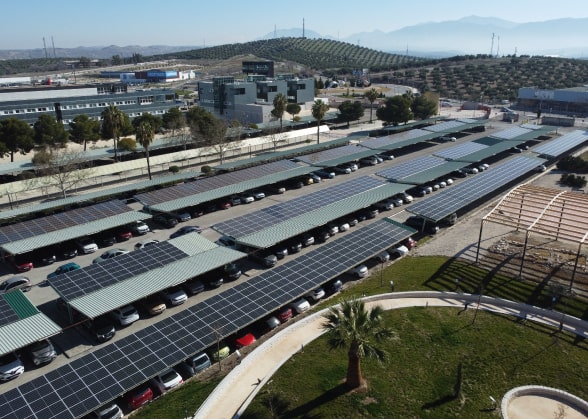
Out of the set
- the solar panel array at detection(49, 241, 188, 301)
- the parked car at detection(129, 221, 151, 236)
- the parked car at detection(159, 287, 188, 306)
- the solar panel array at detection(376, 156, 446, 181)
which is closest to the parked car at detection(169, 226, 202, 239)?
the parked car at detection(129, 221, 151, 236)

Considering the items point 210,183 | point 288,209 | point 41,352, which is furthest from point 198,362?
point 210,183

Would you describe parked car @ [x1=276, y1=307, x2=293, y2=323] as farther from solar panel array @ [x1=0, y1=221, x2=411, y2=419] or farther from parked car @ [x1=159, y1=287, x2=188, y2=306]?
parked car @ [x1=159, y1=287, x2=188, y2=306]

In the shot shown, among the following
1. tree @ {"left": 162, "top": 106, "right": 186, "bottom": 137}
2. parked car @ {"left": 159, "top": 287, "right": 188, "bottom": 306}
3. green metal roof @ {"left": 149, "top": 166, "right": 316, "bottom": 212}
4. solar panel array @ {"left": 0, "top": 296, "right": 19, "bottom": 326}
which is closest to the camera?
solar panel array @ {"left": 0, "top": 296, "right": 19, "bottom": 326}

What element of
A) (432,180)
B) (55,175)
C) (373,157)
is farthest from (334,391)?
(373,157)

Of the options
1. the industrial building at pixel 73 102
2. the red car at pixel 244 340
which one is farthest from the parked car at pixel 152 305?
the industrial building at pixel 73 102

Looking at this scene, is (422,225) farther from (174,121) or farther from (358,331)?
(174,121)

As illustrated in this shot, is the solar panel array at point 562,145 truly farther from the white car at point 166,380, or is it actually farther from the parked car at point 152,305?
the white car at point 166,380

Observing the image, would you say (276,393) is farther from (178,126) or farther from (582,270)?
(178,126)
